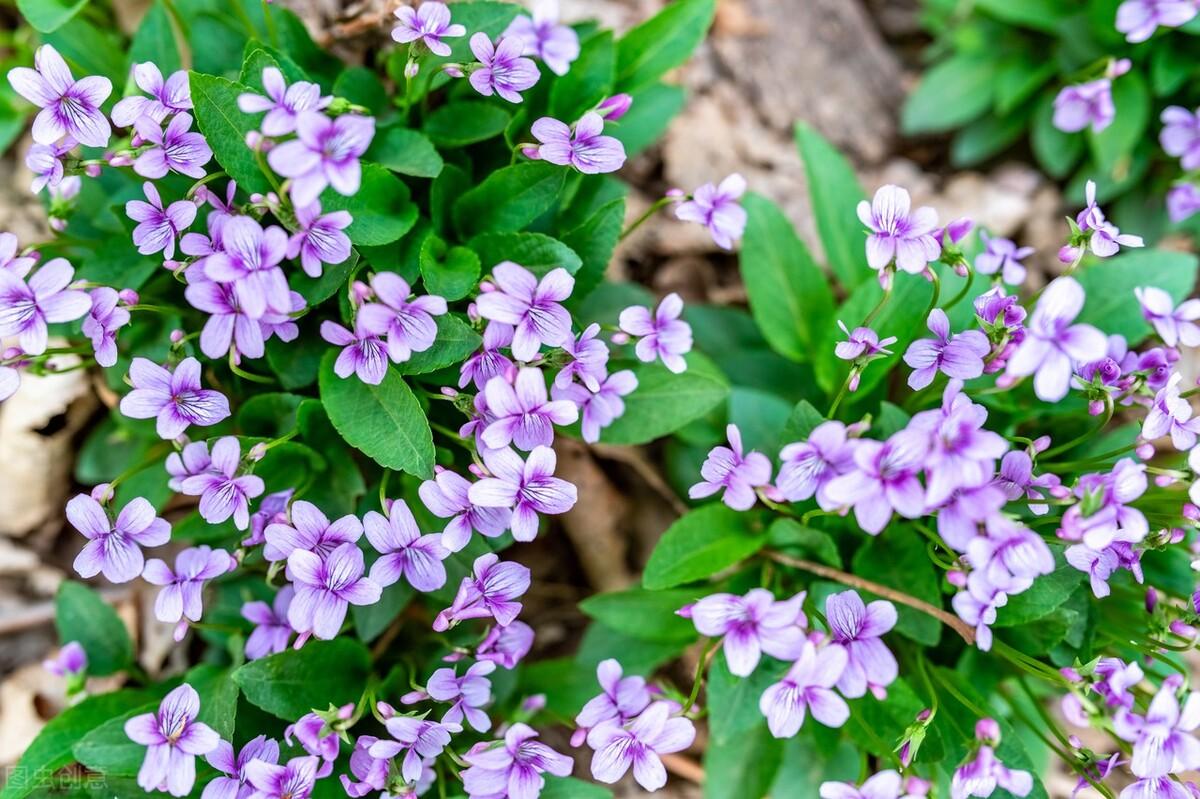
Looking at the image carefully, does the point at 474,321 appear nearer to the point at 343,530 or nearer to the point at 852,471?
the point at 343,530

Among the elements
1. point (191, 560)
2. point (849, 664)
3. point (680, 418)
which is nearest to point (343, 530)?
point (191, 560)

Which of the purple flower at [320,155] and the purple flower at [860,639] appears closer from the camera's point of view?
the purple flower at [320,155]

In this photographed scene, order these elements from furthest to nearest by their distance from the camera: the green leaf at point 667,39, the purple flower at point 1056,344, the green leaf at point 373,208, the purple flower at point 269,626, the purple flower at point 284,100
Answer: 1. the green leaf at point 667,39
2. the purple flower at point 269,626
3. the green leaf at point 373,208
4. the purple flower at point 284,100
5. the purple flower at point 1056,344

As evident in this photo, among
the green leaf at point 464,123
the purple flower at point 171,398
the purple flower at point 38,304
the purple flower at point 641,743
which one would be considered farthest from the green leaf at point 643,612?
the purple flower at point 38,304

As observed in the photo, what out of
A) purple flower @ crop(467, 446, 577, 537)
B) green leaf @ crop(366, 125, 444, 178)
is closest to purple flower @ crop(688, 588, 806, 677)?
purple flower @ crop(467, 446, 577, 537)

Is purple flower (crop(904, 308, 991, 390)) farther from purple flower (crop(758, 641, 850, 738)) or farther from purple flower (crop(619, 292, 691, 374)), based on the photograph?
purple flower (crop(758, 641, 850, 738))

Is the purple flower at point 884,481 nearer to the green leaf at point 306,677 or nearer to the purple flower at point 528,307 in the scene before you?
the purple flower at point 528,307
